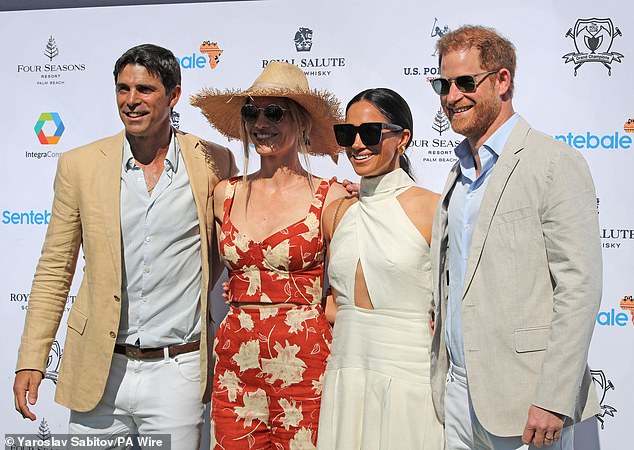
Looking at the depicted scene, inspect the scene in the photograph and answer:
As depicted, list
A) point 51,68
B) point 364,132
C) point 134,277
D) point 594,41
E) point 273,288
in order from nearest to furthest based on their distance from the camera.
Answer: point 364,132 → point 273,288 → point 134,277 → point 594,41 → point 51,68

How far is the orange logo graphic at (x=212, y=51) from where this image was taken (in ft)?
13.3

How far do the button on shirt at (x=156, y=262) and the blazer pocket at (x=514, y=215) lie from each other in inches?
54.4

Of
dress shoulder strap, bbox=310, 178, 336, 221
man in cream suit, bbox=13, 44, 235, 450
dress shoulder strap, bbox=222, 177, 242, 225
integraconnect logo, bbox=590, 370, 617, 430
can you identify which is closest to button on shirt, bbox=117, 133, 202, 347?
man in cream suit, bbox=13, 44, 235, 450

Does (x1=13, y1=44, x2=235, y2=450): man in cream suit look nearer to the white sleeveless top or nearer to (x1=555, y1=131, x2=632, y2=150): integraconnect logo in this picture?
the white sleeveless top

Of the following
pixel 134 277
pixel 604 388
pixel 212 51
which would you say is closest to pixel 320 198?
pixel 134 277

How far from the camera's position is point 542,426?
2.27m

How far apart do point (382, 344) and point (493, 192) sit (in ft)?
2.42

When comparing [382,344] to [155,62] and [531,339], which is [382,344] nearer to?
[531,339]

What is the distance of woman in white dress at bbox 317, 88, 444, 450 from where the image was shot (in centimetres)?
276

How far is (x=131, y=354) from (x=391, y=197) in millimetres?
1275

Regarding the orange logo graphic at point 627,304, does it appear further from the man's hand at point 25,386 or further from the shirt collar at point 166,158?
the man's hand at point 25,386

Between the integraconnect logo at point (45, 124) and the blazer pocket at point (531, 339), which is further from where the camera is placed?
the integraconnect logo at point (45, 124)

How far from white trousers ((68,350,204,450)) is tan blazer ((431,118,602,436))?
1311 mm

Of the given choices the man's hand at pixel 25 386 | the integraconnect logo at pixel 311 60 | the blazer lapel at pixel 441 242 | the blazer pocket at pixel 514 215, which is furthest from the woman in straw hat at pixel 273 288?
the blazer pocket at pixel 514 215
